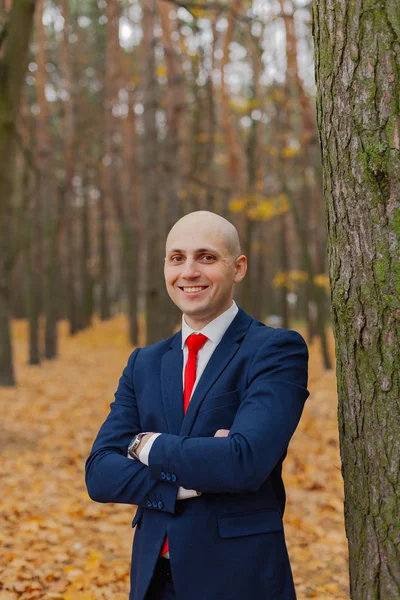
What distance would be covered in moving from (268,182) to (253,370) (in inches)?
1111

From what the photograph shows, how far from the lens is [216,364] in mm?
2301

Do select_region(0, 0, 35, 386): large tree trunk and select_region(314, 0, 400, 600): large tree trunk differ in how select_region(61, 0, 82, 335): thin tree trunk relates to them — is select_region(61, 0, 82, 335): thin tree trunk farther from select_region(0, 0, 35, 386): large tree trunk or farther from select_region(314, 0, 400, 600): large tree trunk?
select_region(314, 0, 400, 600): large tree trunk

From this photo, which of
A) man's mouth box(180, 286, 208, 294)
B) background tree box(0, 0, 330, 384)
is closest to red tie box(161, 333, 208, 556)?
man's mouth box(180, 286, 208, 294)

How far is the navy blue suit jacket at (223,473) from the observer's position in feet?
6.75

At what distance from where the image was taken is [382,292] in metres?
2.15

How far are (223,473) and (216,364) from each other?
0.43 meters

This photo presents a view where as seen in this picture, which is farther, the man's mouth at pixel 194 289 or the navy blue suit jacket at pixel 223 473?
the man's mouth at pixel 194 289

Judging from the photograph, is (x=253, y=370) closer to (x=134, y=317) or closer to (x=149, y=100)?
(x=149, y=100)

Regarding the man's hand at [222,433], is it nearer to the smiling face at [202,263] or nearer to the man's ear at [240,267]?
the smiling face at [202,263]

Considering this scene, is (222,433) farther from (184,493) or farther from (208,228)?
(208,228)

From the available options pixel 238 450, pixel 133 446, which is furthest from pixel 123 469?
pixel 238 450

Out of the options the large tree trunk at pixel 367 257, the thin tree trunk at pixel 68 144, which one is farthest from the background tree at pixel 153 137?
the large tree trunk at pixel 367 257

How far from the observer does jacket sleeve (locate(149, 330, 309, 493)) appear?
80.1 inches

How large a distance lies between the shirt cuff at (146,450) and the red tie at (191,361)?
20cm
